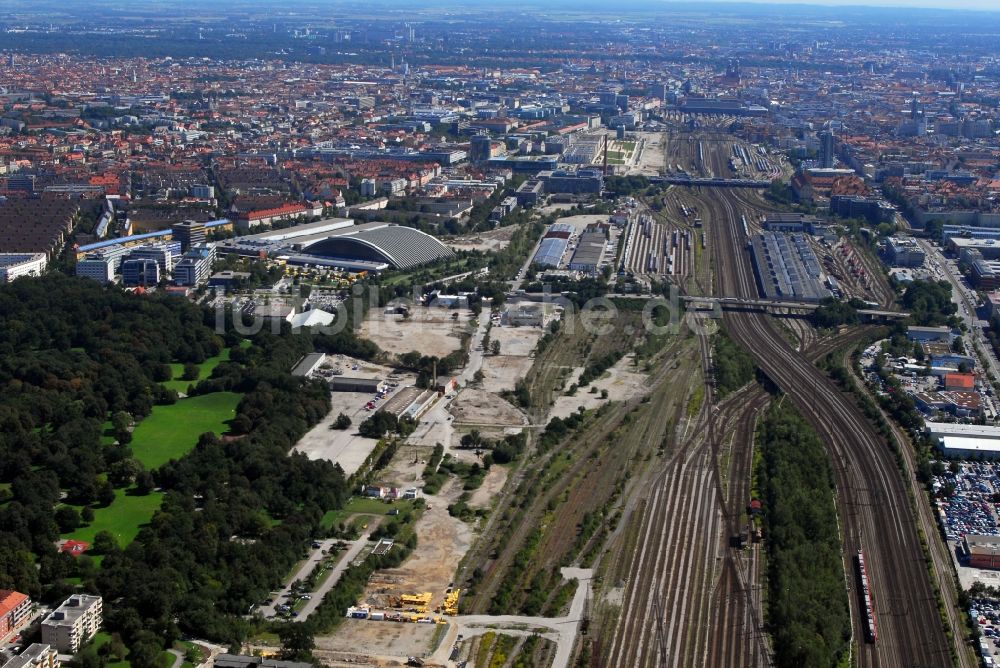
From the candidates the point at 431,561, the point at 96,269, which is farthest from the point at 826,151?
the point at 431,561

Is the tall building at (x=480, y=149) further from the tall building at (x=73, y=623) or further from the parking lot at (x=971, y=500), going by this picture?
the tall building at (x=73, y=623)

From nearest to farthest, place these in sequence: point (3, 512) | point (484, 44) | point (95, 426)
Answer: point (3, 512) → point (95, 426) → point (484, 44)

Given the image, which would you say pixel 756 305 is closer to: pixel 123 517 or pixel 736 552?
pixel 736 552

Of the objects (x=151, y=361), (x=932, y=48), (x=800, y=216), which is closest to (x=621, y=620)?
(x=151, y=361)

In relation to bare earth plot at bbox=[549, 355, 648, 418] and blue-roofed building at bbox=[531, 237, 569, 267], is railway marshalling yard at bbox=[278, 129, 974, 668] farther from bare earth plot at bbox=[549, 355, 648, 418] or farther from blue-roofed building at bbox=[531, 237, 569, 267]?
blue-roofed building at bbox=[531, 237, 569, 267]

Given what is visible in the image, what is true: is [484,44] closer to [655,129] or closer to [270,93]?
[270,93]
